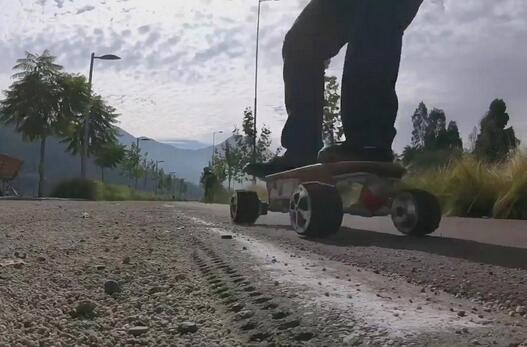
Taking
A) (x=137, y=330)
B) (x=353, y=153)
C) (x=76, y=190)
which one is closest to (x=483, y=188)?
(x=353, y=153)

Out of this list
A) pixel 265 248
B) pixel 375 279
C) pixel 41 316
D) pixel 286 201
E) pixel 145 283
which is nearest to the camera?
pixel 41 316

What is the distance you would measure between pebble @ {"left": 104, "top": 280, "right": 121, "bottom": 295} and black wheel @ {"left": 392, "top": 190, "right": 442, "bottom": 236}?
80.8 inches

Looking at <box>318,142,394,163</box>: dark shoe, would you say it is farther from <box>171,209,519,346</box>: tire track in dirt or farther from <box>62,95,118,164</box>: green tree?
<box>62,95,118,164</box>: green tree

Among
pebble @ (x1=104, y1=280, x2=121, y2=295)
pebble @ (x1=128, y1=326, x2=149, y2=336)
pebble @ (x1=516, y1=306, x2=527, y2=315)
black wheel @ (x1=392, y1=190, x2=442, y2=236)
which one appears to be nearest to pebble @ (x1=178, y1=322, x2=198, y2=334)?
pebble @ (x1=128, y1=326, x2=149, y2=336)

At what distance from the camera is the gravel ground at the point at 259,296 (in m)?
1.80

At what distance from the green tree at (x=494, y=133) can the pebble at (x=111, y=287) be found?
7903mm

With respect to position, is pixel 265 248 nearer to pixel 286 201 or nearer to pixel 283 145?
pixel 286 201

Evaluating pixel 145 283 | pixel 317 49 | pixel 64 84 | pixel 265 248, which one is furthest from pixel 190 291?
pixel 64 84

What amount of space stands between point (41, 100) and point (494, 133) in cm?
2594

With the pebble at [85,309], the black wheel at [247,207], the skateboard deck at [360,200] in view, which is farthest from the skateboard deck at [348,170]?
the pebble at [85,309]

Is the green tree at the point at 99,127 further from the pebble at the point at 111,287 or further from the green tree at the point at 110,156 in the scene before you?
the pebble at the point at 111,287

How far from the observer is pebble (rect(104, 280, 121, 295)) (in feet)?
8.81

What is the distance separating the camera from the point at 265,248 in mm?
3846

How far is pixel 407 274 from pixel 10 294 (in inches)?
62.2
